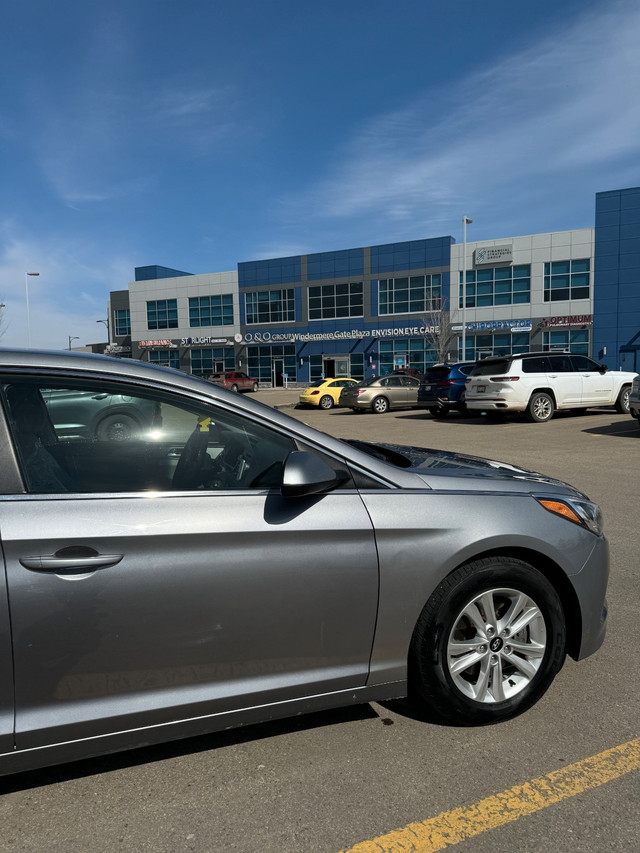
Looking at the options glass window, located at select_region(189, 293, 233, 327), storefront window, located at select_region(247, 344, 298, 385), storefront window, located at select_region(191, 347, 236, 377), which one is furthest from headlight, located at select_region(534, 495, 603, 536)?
glass window, located at select_region(189, 293, 233, 327)

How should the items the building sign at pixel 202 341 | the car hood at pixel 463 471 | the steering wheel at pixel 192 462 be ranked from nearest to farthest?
1. the steering wheel at pixel 192 462
2. the car hood at pixel 463 471
3. the building sign at pixel 202 341

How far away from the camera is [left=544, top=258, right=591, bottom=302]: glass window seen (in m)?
44.2

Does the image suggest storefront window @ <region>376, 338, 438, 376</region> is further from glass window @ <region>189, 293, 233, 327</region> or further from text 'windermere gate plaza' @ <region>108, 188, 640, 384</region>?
glass window @ <region>189, 293, 233, 327</region>

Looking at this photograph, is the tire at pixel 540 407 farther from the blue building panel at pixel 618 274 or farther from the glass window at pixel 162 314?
the glass window at pixel 162 314

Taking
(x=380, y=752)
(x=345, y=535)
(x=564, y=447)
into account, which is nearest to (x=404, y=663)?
(x=380, y=752)

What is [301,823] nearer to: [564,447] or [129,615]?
[129,615]

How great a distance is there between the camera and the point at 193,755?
250cm

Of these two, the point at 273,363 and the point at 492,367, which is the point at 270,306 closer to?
the point at 273,363

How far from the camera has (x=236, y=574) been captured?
86.8 inches

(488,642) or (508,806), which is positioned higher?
(488,642)

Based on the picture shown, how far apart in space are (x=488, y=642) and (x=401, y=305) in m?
50.1

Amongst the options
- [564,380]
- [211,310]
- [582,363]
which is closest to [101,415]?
[564,380]

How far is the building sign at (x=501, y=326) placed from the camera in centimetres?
4534

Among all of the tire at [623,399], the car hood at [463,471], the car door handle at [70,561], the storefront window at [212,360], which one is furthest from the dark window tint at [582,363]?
the storefront window at [212,360]
